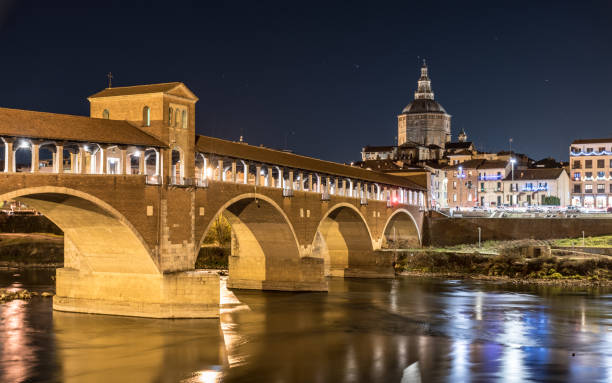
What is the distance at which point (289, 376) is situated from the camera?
27.8 meters

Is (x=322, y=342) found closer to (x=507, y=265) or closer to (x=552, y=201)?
(x=507, y=265)

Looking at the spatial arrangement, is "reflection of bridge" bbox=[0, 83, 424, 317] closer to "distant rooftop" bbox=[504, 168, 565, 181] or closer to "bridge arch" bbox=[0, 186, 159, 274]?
"bridge arch" bbox=[0, 186, 159, 274]

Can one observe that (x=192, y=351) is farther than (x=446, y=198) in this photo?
No

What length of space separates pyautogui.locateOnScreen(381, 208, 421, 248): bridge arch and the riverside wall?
2096 mm

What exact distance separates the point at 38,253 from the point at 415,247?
38.6 m

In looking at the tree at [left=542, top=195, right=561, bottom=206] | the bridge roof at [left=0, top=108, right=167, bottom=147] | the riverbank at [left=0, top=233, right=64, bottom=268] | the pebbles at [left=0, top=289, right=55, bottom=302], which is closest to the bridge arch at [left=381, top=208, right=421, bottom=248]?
the tree at [left=542, top=195, right=561, bottom=206]

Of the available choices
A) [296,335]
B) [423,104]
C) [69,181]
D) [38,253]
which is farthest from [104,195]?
[423,104]

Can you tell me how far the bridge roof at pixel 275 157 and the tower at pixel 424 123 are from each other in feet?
314

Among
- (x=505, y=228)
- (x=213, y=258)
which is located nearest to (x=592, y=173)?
(x=505, y=228)

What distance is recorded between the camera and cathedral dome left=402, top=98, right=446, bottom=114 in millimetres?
169250

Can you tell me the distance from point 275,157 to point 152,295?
1663 centimetres

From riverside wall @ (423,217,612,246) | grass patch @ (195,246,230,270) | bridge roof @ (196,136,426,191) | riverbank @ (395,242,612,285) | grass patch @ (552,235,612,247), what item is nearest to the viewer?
bridge roof @ (196,136,426,191)

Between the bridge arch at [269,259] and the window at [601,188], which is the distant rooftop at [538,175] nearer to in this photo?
the window at [601,188]

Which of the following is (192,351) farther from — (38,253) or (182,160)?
(38,253)
